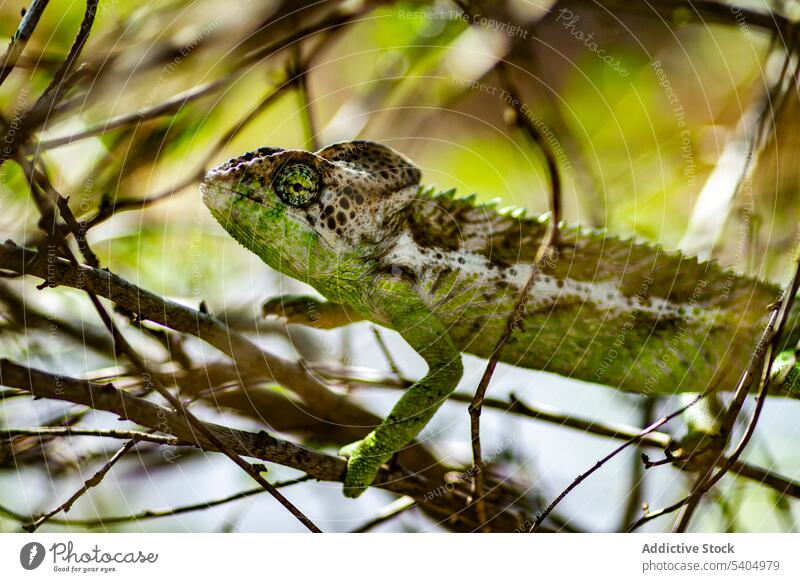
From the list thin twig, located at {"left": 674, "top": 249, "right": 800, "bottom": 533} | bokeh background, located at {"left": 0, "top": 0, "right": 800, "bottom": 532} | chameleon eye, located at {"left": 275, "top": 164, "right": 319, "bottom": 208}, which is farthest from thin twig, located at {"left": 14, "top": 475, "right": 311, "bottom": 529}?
thin twig, located at {"left": 674, "top": 249, "right": 800, "bottom": 533}

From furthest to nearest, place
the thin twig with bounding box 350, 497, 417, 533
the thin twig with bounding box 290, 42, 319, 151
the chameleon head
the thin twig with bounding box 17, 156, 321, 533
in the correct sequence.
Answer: the thin twig with bounding box 290, 42, 319, 151
the thin twig with bounding box 350, 497, 417, 533
the chameleon head
the thin twig with bounding box 17, 156, 321, 533

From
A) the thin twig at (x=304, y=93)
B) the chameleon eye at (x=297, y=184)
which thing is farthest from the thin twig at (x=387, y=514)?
the thin twig at (x=304, y=93)

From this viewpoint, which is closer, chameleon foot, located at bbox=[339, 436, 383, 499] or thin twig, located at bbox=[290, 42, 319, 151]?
chameleon foot, located at bbox=[339, 436, 383, 499]

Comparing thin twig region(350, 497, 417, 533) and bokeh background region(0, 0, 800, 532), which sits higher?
bokeh background region(0, 0, 800, 532)

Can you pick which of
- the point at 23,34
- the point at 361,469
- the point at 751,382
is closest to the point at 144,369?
the point at 361,469

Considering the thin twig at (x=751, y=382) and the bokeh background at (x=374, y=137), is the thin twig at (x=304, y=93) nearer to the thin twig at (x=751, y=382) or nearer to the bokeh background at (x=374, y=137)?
the bokeh background at (x=374, y=137)

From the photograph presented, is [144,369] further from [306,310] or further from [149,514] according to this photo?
[306,310]

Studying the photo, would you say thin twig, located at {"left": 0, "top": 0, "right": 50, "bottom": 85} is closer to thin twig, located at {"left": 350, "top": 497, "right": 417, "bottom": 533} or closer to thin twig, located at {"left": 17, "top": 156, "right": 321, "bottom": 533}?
thin twig, located at {"left": 17, "top": 156, "right": 321, "bottom": 533}
